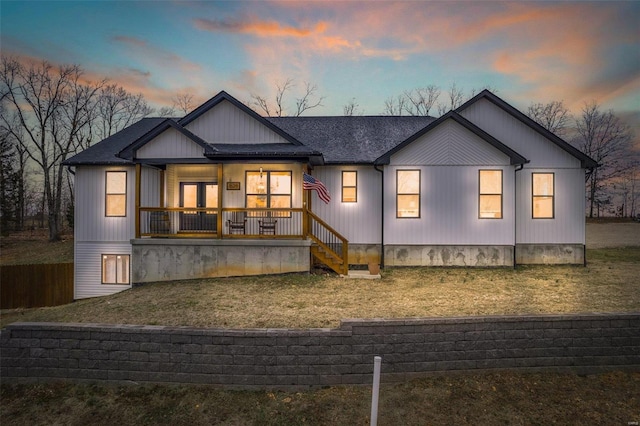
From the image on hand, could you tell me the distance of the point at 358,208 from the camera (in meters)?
13.7

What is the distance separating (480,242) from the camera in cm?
1282

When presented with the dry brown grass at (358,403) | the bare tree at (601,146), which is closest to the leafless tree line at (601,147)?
the bare tree at (601,146)

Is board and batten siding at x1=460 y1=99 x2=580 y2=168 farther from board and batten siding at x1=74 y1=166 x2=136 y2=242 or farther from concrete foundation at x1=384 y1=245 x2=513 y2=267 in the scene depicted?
board and batten siding at x1=74 y1=166 x2=136 y2=242

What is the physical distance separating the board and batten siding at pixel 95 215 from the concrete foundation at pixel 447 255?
1116 cm

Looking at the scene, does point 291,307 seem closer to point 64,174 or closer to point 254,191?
point 254,191

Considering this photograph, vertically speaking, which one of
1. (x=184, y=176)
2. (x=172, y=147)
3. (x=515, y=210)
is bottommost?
(x=515, y=210)

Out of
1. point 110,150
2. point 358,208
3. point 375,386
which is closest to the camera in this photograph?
point 375,386

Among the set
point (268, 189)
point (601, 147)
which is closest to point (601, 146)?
point (601, 147)

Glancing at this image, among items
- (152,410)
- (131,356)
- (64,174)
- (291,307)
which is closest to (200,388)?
(152,410)

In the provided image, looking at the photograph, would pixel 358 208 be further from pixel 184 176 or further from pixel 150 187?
pixel 150 187

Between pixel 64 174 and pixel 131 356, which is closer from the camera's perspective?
pixel 131 356

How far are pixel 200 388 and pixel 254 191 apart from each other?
8.97 meters

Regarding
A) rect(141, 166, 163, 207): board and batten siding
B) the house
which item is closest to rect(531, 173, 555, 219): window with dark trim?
the house

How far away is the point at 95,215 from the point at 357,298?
11.9 metres
